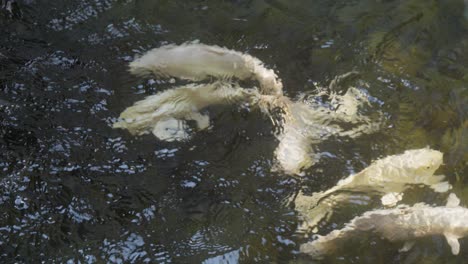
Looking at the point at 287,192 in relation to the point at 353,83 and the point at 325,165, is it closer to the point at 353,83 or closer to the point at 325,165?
the point at 325,165

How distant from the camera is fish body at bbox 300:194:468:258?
135 inches

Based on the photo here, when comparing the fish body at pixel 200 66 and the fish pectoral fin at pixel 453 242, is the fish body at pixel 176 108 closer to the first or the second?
the fish body at pixel 200 66

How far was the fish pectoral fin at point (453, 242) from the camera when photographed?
3.44 meters

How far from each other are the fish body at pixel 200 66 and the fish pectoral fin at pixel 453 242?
1.71 metres

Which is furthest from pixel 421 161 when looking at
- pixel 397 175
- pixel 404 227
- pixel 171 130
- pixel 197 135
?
pixel 171 130

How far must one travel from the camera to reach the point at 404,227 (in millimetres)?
3461

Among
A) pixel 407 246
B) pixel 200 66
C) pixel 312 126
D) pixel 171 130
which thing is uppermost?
pixel 200 66

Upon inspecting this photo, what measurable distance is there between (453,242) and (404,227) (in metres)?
0.31

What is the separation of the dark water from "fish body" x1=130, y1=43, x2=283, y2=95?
0.43ft

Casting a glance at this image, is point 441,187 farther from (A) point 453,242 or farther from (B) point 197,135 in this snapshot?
(B) point 197,135

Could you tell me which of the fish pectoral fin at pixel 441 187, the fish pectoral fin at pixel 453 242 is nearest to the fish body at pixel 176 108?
the fish pectoral fin at pixel 441 187

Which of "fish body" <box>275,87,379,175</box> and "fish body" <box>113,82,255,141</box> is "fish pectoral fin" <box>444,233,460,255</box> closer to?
"fish body" <box>275,87,379,175</box>

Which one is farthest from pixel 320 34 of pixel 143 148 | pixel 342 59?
pixel 143 148

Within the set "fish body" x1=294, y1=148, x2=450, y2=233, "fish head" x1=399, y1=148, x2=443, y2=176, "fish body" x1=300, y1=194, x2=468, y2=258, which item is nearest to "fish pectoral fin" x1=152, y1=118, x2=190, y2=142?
"fish body" x1=294, y1=148, x2=450, y2=233
